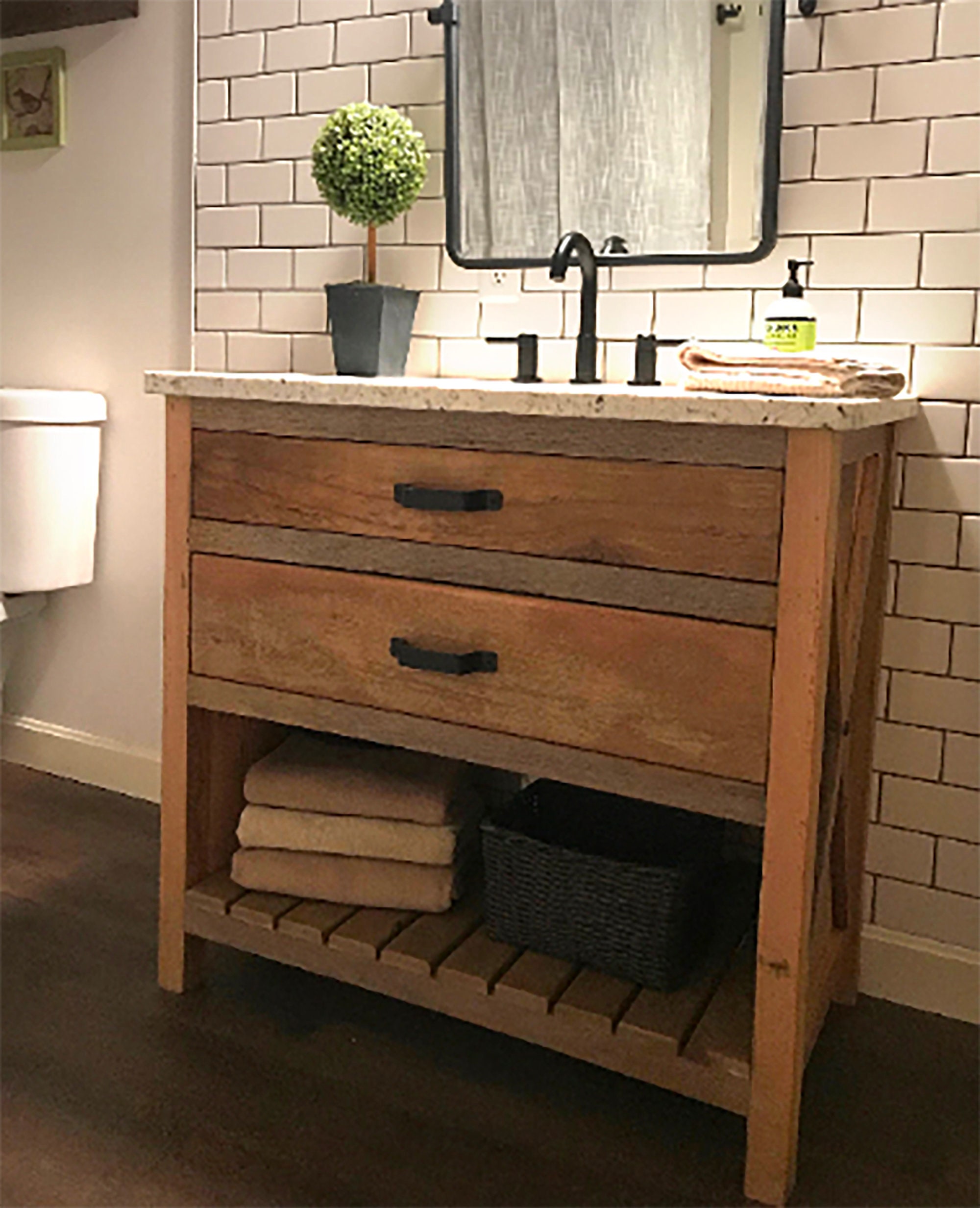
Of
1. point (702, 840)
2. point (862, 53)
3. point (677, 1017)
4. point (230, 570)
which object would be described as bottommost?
point (677, 1017)

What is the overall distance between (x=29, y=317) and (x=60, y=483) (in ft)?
1.43

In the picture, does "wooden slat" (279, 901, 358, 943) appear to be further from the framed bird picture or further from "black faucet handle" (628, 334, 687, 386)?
the framed bird picture

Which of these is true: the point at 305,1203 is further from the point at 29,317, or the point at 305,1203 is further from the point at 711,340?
the point at 29,317

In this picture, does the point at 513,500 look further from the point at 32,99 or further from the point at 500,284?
the point at 32,99

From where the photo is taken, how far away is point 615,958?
169 cm

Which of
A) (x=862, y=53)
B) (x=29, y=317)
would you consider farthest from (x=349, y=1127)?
(x=29, y=317)

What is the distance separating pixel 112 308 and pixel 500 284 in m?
0.95

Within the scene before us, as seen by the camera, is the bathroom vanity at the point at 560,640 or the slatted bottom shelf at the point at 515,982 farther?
the slatted bottom shelf at the point at 515,982

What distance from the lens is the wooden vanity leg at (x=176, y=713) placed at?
5.95 feet

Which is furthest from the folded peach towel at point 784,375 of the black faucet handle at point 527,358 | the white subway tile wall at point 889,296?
the black faucet handle at point 527,358

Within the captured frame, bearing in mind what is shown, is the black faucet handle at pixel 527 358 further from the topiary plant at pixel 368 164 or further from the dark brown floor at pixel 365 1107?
the dark brown floor at pixel 365 1107

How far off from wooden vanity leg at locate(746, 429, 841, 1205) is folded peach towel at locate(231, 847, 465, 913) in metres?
0.52

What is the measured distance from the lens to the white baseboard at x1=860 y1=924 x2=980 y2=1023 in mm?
1905

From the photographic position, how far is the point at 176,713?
187 cm
